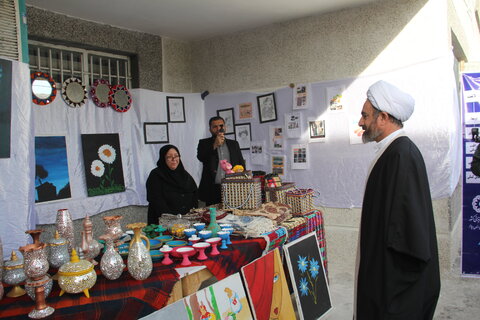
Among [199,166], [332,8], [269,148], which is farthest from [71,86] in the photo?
[332,8]

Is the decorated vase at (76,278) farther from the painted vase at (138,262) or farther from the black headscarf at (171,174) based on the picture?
the black headscarf at (171,174)

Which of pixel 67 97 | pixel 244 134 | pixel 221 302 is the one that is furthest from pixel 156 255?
pixel 244 134

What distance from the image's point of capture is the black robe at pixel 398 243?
5.13ft

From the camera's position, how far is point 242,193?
297 cm

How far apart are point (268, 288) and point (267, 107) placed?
9.32 feet

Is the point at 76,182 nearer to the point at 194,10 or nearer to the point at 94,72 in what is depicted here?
the point at 94,72

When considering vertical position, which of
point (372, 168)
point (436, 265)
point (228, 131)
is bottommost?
point (436, 265)

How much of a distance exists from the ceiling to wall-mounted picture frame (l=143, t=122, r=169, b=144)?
1.23m

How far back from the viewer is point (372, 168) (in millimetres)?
1777

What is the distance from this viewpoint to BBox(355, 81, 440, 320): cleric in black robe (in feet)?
5.14

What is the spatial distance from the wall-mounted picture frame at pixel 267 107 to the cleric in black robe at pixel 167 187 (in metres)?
1.62

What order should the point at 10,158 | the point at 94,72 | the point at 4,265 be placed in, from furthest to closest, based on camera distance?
the point at 94,72, the point at 10,158, the point at 4,265

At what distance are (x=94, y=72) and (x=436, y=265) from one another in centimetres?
423

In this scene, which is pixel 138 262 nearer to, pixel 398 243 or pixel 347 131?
pixel 398 243
